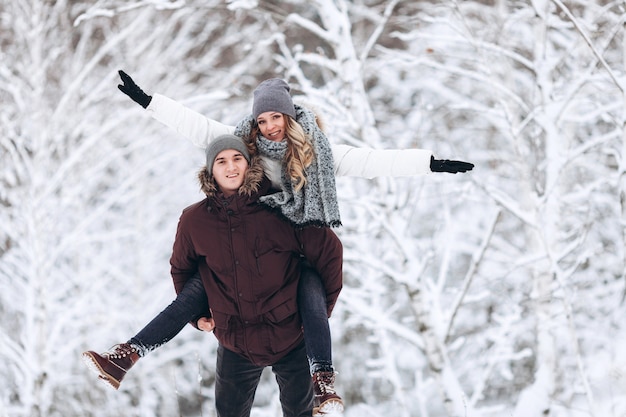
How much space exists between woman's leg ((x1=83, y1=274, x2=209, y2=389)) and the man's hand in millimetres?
24

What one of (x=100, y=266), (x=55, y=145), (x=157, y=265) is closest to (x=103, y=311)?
(x=100, y=266)

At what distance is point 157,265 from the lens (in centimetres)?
1148

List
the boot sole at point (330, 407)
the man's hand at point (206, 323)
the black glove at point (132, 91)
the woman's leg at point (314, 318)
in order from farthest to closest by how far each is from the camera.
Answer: the man's hand at point (206, 323)
the black glove at point (132, 91)
the woman's leg at point (314, 318)
the boot sole at point (330, 407)

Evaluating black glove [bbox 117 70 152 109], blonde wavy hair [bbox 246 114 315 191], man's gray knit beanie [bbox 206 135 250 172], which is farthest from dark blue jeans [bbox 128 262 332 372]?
black glove [bbox 117 70 152 109]

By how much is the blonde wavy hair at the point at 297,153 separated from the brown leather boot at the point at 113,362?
0.90m

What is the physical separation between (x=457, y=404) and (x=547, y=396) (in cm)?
76

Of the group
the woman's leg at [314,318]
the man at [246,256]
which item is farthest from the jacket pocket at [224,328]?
the woman's leg at [314,318]

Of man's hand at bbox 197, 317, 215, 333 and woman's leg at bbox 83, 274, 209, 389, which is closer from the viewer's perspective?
woman's leg at bbox 83, 274, 209, 389

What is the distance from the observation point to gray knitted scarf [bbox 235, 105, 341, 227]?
2945 millimetres

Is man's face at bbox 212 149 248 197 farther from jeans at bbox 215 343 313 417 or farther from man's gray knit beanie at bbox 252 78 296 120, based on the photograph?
jeans at bbox 215 343 313 417

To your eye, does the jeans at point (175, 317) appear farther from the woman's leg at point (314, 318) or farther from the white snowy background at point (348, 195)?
the white snowy background at point (348, 195)

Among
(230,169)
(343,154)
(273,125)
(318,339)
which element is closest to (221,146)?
(230,169)

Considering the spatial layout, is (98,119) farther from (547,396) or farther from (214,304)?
(214,304)

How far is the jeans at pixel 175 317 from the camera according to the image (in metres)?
2.94
